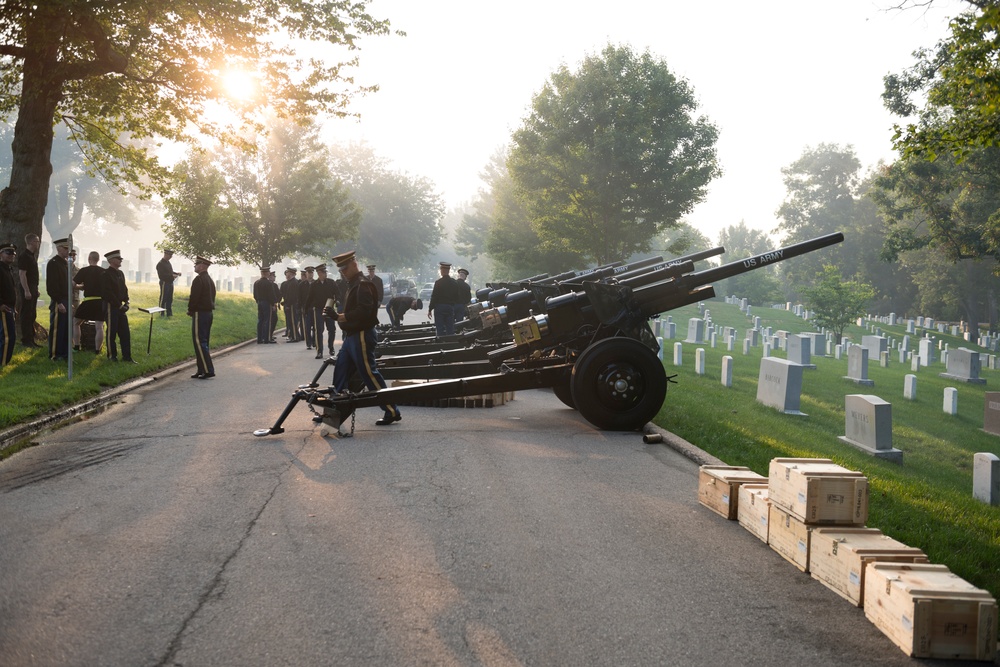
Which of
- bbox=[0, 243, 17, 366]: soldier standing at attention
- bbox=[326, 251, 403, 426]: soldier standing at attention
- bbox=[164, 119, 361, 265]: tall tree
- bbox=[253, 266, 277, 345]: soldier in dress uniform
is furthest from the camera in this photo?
bbox=[164, 119, 361, 265]: tall tree

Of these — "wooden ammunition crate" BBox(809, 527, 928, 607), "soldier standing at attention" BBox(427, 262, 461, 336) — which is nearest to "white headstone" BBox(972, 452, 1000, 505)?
"wooden ammunition crate" BBox(809, 527, 928, 607)

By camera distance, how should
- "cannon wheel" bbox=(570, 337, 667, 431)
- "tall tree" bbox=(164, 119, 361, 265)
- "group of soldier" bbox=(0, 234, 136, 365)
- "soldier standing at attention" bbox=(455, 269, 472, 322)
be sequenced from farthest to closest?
"tall tree" bbox=(164, 119, 361, 265)
"soldier standing at attention" bbox=(455, 269, 472, 322)
"group of soldier" bbox=(0, 234, 136, 365)
"cannon wheel" bbox=(570, 337, 667, 431)

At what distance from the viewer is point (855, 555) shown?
15.4ft

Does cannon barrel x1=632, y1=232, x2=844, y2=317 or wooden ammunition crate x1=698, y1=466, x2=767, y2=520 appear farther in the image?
cannon barrel x1=632, y1=232, x2=844, y2=317

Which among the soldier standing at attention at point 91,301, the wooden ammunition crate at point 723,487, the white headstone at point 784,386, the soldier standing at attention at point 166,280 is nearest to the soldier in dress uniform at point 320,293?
the soldier standing at attention at point 91,301

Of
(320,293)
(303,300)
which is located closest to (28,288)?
(320,293)

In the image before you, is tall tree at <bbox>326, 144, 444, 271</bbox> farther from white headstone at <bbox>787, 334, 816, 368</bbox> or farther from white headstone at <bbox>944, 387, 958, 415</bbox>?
white headstone at <bbox>944, 387, 958, 415</bbox>

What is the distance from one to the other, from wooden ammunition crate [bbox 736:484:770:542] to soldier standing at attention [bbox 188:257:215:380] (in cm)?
1018

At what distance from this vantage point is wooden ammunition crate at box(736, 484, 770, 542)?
19.1 ft

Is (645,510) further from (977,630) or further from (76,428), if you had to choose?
(76,428)

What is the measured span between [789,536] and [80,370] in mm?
11800

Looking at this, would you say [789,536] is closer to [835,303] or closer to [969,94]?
[969,94]

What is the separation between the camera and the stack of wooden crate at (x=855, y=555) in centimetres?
401

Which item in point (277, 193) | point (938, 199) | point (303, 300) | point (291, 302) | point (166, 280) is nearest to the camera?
point (303, 300)
